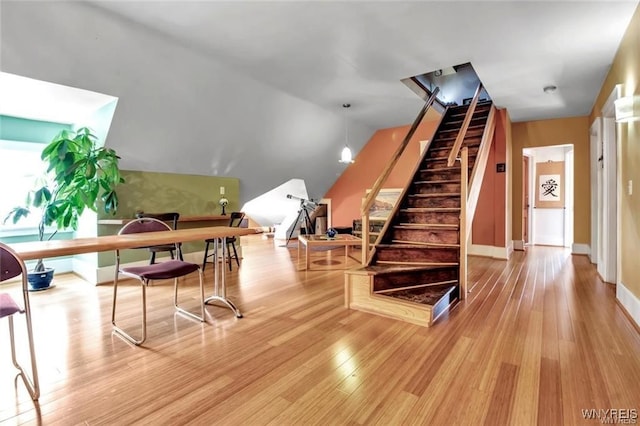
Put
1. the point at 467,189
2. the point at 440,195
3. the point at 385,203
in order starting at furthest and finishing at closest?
the point at 385,203, the point at 440,195, the point at 467,189

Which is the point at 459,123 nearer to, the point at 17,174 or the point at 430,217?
the point at 430,217

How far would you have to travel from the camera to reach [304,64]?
3713 millimetres

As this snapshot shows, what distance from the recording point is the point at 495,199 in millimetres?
5477

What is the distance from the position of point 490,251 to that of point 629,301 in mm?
2794

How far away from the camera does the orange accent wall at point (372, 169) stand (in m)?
6.75

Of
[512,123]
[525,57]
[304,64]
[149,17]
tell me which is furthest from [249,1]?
[512,123]

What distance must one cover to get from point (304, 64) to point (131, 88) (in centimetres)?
192

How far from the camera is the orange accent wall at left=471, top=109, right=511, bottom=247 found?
17.5 feet

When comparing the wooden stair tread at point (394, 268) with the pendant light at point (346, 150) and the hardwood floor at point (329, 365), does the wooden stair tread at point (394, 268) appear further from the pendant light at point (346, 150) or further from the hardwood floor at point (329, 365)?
the pendant light at point (346, 150)

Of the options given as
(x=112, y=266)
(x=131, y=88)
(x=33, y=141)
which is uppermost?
(x=131, y=88)

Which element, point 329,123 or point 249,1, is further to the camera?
point 329,123

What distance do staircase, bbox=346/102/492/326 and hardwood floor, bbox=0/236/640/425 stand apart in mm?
156

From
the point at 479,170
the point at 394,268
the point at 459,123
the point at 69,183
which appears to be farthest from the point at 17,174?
the point at 459,123

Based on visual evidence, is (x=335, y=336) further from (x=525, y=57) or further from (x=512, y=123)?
(x=512, y=123)
